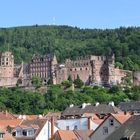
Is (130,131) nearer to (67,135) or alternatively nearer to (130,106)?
(67,135)

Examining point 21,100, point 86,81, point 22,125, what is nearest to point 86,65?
point 86,81

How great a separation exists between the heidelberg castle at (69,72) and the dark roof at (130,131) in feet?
A: 450

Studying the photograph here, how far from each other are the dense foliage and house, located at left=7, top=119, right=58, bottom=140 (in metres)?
75.2

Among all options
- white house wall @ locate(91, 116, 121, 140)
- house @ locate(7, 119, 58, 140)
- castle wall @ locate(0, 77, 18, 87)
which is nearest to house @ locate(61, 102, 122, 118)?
house @ locate(7, 119, 58, 140)

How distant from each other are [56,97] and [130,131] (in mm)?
116022

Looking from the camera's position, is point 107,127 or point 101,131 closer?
point 101,131

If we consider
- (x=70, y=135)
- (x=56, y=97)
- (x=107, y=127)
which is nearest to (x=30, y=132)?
(x=70, y=135)

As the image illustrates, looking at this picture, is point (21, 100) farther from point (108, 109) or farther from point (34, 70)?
point (108, 109)

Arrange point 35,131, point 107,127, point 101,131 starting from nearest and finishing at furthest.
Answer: point 101,131 < point 107,127 < point 35,131

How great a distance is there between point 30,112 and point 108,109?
153 feet

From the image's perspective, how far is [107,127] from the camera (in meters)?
52.8

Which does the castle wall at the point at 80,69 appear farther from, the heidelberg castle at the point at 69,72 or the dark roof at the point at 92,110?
the dark roof at the point at 92,110

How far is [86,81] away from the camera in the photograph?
598 feet

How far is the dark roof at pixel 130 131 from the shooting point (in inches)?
1614
